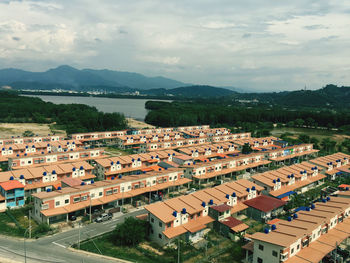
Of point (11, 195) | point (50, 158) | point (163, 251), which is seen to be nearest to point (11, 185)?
point (11, 195)

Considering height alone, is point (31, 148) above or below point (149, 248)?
above

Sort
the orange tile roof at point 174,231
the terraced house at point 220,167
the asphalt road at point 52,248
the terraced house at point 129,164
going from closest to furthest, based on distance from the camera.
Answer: the asphalt road at point 52,248
the orange tile roof at point 174,231
the terraced house at point 220,167
the terraced house at point 129,164

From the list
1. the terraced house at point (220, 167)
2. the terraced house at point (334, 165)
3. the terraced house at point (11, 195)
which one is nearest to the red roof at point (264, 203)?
the terraced house at point (220, 167)

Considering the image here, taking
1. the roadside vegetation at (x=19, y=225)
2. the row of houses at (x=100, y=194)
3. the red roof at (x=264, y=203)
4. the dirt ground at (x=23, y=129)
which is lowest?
the roadside vegetation at (x=19, y=225)

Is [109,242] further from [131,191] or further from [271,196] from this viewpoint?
[271,196]

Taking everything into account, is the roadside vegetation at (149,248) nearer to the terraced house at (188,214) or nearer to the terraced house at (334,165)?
the terraced house at (188,214)

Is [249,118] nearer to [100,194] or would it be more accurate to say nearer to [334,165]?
[334,165]
